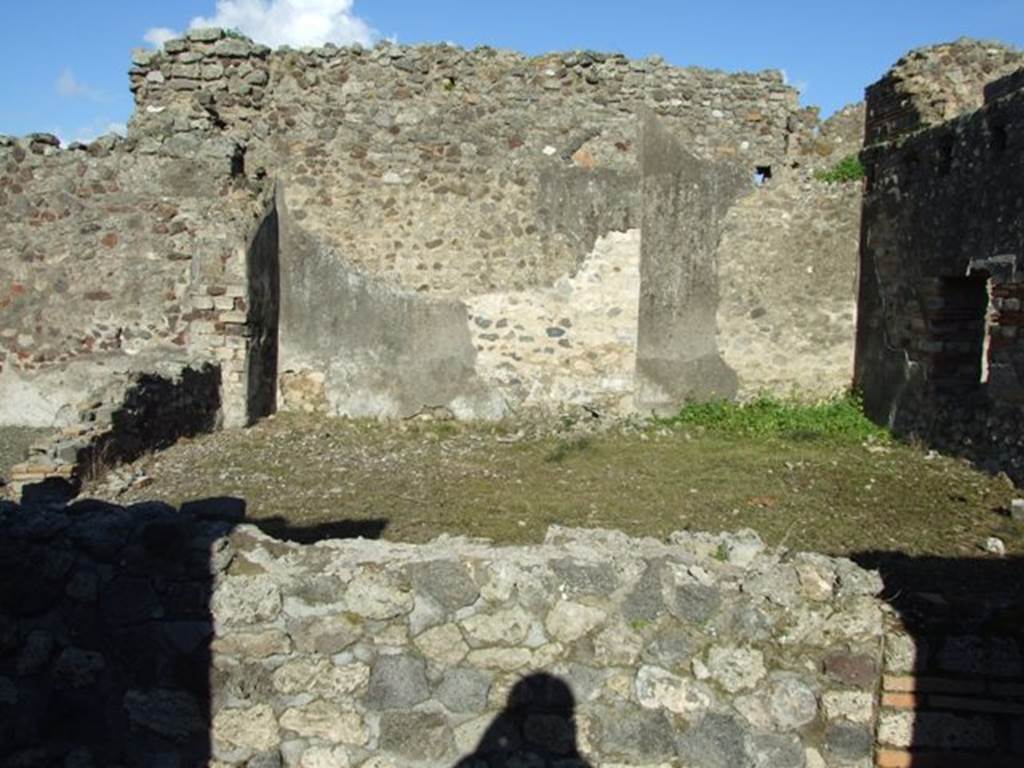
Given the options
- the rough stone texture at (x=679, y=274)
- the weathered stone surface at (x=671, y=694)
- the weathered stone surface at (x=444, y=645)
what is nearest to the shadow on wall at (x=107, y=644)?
the weathered stone surface at (x=444, y=645)

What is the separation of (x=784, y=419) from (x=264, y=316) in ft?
18.3

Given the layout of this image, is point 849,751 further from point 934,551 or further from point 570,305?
point 570,305

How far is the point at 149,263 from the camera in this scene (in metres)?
9.63

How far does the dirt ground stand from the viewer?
623 centimetres

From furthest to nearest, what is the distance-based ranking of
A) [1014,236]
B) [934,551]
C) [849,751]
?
[1014,236] → [934,551] → [849,751]

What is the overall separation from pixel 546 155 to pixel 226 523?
7.77 m

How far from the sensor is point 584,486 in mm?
7473

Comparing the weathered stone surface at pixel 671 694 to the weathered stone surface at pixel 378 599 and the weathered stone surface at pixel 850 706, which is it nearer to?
the weathered stone surface at pixel 850 706

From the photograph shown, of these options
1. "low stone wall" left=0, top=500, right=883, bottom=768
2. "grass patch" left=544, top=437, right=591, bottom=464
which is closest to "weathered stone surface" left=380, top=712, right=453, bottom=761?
"low stone wall" left=0, top=500, right=883, bottom=768

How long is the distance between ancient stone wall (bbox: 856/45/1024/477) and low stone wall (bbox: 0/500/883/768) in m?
5.31

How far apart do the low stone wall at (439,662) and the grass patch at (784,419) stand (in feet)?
21.3

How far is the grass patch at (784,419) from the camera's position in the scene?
9727mm

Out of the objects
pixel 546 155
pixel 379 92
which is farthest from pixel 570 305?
pixel 379 92

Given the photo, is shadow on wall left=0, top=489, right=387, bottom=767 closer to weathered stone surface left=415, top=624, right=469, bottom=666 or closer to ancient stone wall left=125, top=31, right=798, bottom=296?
weathered stone surface left=415, top=624, right=469, bottom=666
